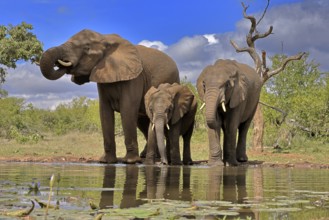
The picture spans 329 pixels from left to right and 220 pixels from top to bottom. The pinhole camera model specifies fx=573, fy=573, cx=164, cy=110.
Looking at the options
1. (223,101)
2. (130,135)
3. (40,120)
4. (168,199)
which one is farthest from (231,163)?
(40,120)

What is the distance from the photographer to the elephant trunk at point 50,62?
13320 millimetres

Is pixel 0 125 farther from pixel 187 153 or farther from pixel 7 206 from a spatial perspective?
pixel 7 206

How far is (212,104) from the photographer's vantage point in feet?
44.0

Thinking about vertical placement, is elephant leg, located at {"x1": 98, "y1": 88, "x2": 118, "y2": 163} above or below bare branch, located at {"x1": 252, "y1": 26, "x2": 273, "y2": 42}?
below

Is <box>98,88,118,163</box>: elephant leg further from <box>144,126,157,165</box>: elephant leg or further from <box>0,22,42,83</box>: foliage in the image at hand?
<box>0,22,42,83</box>: foliage

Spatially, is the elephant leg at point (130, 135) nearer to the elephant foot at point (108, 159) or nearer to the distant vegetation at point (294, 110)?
the elephant foot at point (108, 159)

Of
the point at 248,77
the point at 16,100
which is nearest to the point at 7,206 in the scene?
the point at 248,77

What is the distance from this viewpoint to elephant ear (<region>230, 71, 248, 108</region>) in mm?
14195

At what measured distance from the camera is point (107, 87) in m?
14.7

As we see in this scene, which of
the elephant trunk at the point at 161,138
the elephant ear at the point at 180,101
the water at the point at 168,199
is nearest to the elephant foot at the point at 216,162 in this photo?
the elephant trunk at the point at 161,138

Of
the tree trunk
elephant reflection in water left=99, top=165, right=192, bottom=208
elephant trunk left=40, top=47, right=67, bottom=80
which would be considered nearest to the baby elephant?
elephant trunk left=40, top=47, right=67, bottom=80

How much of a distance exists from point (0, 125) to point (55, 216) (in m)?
31.9

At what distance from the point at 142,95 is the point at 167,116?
4.89ft

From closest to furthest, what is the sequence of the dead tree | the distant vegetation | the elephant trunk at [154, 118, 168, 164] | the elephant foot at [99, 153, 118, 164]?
the elephant trunk at [154, 118, 168, 164], the elephant foot at [99, 153, 118, 164], the dead tree, the distant vegetation
